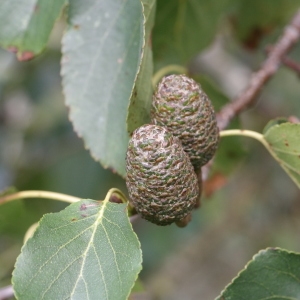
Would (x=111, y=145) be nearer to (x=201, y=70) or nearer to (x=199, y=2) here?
(x=199, y=2)

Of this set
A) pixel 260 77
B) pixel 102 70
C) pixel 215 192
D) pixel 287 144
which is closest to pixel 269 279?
pixel 287 144

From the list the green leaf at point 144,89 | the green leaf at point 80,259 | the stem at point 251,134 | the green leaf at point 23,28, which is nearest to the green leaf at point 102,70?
the green leaf at point 23,28

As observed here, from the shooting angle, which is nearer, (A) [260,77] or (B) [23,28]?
(B) [23,28]

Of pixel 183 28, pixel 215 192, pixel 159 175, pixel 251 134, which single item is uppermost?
pixel 159 175

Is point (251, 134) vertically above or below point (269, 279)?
above

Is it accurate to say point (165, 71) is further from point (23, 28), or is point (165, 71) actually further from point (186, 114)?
point (186, 114)

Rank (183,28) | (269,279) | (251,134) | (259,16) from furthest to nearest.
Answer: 1. (259,16)
2. (183,28)
3. (251,134)
4. (269,279)

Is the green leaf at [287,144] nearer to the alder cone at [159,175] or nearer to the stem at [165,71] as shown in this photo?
the alder cone at [159,175]
